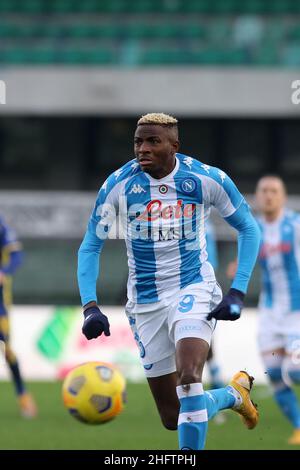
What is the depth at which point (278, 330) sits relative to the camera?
9438 mm

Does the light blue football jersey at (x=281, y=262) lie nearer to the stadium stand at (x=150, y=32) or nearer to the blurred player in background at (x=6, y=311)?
the blurred player in background at (x=6, y=311)

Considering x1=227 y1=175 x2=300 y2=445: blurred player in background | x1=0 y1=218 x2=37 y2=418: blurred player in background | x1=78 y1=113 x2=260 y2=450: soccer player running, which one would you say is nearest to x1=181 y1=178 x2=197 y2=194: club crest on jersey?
x1=78 y1=113 x2=260 y2=450: soccer player running

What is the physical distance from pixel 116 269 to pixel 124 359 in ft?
17.4

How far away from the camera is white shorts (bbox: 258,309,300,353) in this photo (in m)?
9.34

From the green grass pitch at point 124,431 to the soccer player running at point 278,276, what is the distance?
28.1 inches

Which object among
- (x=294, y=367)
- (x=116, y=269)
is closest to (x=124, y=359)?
(x=294, y=367)

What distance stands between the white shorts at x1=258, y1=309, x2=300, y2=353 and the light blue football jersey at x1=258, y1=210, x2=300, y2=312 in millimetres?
78

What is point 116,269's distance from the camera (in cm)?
1889

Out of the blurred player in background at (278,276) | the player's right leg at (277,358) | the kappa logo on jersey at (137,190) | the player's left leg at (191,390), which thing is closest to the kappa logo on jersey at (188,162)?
the kappa logo on jersey at (137,190)

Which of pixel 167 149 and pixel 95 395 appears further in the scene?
pixel 95 395

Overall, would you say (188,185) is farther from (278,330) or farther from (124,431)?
(278,330)

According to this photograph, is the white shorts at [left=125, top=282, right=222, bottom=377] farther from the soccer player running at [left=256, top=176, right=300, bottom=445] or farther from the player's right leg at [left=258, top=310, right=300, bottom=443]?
the soccer player running at [left=256, top=176, right=300, bottom=445]

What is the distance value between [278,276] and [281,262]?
0.48 ft

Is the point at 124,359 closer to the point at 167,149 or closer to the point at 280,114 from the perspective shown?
the point at 167,149
